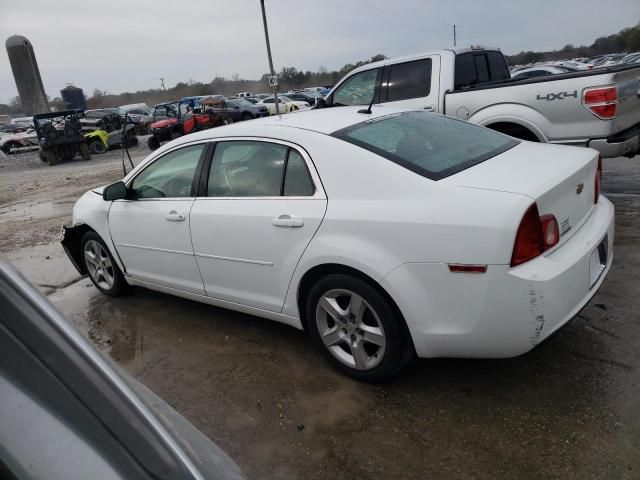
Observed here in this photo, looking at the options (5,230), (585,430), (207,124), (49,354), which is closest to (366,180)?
(585,430)

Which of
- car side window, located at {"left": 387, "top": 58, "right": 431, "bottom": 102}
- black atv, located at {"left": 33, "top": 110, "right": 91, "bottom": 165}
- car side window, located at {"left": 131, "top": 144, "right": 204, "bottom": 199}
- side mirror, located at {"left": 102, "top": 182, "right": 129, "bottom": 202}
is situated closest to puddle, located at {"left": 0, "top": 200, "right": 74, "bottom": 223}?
side mirror, located at {"left": 102, "top": 182, "right": 129, "bottom": 202}

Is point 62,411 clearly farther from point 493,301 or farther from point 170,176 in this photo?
point 170,176

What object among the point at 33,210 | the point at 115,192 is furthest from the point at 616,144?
the point at 33,210

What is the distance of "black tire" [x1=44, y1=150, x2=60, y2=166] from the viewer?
761 inches

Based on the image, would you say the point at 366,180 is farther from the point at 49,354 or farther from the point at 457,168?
the point at 49,354

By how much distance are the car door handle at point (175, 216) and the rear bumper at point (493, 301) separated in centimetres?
171

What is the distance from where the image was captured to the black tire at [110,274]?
4.48 m

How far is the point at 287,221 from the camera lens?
2.91 m

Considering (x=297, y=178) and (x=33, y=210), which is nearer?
(x=297, y=178)

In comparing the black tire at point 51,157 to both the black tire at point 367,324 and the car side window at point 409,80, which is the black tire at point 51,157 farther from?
the black tire at point 367,324

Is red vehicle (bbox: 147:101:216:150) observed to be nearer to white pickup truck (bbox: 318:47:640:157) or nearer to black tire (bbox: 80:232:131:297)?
white pickup truck (bbox: 318:47:640:157)

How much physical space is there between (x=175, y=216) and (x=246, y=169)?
A: 68 cm

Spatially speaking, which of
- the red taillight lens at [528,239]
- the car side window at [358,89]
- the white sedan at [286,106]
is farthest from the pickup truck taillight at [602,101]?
the white sedan at [286,106]

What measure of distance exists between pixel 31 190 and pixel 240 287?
12.3 meters
